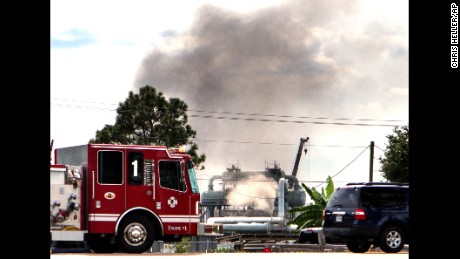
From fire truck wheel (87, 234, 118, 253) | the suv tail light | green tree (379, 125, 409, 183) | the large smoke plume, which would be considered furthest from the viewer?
the large smoke plume

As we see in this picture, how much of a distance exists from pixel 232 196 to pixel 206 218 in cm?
343

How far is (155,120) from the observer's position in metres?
79.3

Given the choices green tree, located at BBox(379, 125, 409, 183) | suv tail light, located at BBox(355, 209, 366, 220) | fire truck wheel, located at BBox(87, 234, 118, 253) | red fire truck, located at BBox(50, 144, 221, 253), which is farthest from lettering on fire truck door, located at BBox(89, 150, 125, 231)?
green tree, located at BBox(379, 125, 409, 183)

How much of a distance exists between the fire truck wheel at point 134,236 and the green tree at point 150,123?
2067 inches

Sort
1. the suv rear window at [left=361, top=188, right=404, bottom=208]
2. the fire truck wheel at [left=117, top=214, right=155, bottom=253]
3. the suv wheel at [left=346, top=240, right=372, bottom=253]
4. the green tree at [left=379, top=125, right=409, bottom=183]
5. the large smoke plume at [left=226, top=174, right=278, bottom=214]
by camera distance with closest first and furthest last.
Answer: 1. the fire truck wheel at [left=117, top=214, right=155, bottom=253]
2. the suv rear window at [left=361, top=188, right=404, bottom=208]
3. the suv wheel at [left=346, top=240, right=372, bottom=253]
4. the green tree at [left=379, top=125, right=409, bottom=183]
5. the large smoke plume at [left=226, top=174, right=278, bottom=214]

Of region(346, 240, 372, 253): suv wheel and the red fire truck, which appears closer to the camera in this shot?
the red fire truck

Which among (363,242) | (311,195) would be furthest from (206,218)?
(363,242)

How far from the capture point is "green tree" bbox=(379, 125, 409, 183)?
69250 millimetres

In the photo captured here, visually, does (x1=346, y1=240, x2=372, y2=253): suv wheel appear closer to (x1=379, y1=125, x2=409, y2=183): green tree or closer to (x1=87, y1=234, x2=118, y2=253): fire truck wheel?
(x1=87, y1=234, x2=118, y2=253): fire truck wheel

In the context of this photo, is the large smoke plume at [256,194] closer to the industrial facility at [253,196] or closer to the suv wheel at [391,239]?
Answer: the industrial facility at [253,196]

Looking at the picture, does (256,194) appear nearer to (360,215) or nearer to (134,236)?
(360,215)

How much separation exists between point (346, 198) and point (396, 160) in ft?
153

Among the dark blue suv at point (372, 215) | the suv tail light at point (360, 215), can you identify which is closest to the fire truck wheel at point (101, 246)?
the dark blue suv at point (372, 215)
